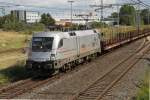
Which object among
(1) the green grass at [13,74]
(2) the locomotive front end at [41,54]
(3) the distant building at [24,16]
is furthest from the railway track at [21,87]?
(3) the distant building at [24,16]

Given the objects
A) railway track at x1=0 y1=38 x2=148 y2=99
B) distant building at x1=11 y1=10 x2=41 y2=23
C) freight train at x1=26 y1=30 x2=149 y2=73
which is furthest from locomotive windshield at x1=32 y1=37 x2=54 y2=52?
distant building at x1=11 y1=10 x2=41 y2=23

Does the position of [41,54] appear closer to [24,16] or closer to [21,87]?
[21,87]

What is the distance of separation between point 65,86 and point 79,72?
211 inches

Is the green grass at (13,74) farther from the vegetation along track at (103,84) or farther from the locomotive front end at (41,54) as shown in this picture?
the vegetation along track at (103,84)

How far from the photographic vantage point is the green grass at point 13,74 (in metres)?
23.1

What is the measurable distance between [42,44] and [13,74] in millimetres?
2853

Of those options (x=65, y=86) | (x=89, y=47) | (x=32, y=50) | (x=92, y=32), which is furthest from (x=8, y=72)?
(x=92, y=32)

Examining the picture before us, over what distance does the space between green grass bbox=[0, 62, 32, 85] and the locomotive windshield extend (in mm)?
2013

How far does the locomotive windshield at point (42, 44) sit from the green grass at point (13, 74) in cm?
201

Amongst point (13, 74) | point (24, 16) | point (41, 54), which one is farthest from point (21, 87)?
point (24, 16)

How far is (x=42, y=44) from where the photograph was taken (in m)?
23.4

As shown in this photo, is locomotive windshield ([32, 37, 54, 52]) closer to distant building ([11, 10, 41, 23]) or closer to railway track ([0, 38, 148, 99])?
railway track ([0, 38, 148, 99])

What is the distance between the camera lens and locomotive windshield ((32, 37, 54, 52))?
76.1ft

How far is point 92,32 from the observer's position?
110 ft
